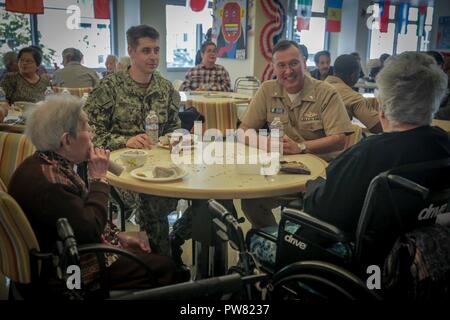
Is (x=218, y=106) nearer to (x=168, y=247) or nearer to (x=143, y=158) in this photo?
(x=168, y=247)

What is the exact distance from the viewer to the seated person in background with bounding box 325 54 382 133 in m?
3.49

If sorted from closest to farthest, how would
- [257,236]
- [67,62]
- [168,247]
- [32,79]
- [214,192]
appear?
[214,192], [257,236], [168,247], [32,79], [67,62]

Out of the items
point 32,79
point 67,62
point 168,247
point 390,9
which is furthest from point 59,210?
point 390,9

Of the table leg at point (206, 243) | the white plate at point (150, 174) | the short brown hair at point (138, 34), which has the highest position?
the short brown hair at point (138, 34)

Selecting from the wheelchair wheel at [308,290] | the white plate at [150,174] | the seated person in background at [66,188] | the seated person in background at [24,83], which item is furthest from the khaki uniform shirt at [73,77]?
the wheelchair wheel at [308,290]

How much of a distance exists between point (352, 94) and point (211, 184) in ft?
6.97

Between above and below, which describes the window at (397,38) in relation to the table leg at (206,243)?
above

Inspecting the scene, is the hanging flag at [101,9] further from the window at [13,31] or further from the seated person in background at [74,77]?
the seated person in background at [74,77]

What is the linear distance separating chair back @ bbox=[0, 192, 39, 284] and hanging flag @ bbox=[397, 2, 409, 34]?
43.5ft

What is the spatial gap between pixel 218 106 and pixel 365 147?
9.05 feet

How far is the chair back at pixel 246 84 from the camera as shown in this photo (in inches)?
272

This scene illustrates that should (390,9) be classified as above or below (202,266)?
above

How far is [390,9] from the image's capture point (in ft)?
41.1

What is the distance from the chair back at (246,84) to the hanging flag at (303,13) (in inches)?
139
